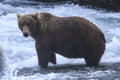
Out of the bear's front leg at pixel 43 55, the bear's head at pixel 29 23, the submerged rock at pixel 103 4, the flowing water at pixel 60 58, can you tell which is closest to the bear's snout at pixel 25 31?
the bear's head at pixel 29 23

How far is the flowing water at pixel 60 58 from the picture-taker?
18.2ft

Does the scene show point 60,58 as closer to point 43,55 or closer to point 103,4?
point 43,55

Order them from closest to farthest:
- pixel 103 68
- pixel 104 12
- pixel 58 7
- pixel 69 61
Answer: pixel 103 68 → pixel 69 61 → pixel 104 12 → pixel 58 7

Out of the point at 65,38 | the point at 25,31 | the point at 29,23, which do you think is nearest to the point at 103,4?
the point at 65,38

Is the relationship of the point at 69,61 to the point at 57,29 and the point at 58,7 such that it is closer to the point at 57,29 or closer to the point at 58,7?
the point at 57,29

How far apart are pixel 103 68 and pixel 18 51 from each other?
239cm

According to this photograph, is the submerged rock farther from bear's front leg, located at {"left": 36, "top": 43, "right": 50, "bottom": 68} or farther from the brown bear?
bear's front leg, located at {"left": 36, "top": 43, "right": 50, "bottom": 68}

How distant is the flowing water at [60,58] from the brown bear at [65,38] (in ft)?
0.74

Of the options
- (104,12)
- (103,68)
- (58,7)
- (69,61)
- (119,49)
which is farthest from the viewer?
(58,7)

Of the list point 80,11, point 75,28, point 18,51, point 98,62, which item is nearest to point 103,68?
point 98,62

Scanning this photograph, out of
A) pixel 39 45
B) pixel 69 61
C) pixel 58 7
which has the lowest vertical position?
pixel 58 7

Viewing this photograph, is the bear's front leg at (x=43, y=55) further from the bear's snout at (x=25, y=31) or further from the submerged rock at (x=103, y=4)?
the submerged rock at (x=103, y=4)

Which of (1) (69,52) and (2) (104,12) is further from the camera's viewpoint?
(2) (104,12)

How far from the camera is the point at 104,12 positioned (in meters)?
14.3
